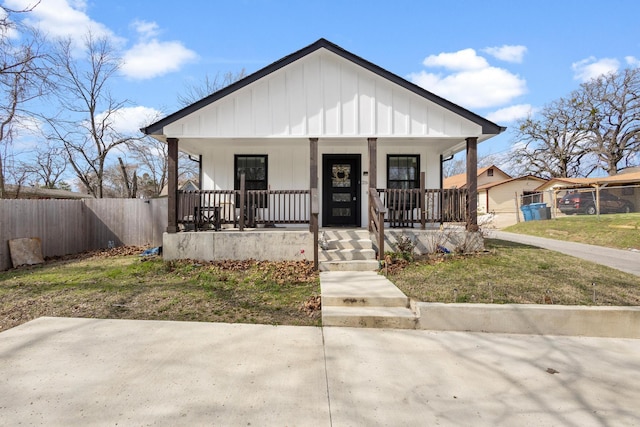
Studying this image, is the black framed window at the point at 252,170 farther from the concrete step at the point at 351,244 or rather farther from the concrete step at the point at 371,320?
the concrete step at the point at 371,320

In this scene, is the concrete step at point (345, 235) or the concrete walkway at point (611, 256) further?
the concrete step at point (345, 235)

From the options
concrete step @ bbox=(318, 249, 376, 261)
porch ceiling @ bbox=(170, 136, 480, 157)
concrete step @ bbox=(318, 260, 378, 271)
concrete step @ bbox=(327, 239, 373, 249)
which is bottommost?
concrete step @ bbox=(318, 260, 378, 271)

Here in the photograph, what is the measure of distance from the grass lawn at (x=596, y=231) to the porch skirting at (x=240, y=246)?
1054 centimetres

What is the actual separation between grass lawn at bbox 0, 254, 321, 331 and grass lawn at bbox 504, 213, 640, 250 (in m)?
10.9

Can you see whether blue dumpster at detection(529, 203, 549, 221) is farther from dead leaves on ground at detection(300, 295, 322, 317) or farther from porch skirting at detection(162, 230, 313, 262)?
dead leaves on ground at detection(300, 295, 322, 317)

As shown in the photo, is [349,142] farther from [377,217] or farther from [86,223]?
[86,223]

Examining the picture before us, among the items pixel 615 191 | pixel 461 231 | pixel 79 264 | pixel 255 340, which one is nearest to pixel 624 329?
pixel 461 231

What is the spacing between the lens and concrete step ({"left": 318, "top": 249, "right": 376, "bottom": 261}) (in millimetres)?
6996

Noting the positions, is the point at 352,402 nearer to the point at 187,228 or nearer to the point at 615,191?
the point at 187,228

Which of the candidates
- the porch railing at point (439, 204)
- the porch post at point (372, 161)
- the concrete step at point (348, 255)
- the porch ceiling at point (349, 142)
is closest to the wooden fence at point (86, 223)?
the porch ceiling at point (349, 142)

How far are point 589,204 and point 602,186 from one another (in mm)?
7167

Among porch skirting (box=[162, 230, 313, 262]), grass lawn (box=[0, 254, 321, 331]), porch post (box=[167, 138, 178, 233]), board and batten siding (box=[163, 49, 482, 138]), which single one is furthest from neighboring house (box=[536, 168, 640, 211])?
porch post (box=[167, 138, 178, 233])

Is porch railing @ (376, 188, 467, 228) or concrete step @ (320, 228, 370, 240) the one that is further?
porch railing @ (376, 188, 467, 228)

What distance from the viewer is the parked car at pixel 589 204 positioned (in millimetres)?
20188
